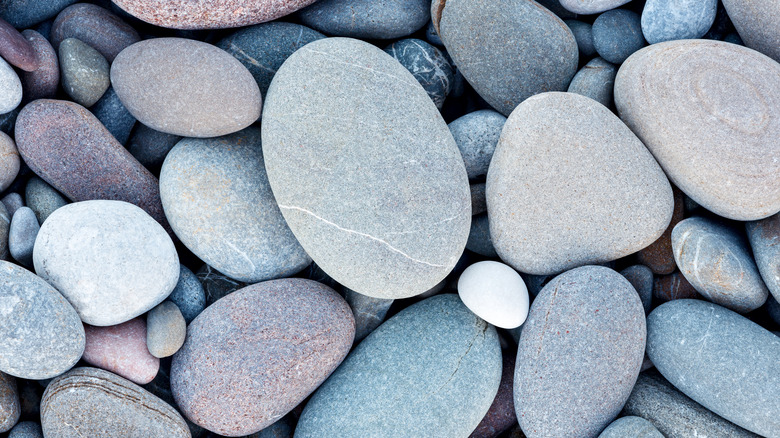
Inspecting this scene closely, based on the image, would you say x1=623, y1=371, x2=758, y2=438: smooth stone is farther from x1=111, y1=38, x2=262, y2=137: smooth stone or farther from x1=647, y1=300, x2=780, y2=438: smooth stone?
x1=111, y1=38, x2=262, y2=137: smooth stone

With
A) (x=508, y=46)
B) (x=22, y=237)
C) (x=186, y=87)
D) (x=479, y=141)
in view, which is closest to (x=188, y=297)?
(x=22, y=237)

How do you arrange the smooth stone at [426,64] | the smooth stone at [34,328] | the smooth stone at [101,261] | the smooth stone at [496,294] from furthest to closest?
the smooth stone at [426,64]
the smooth stone at [496,294]
the smooth stone at [101,261]
the smooth stone at [34,328]

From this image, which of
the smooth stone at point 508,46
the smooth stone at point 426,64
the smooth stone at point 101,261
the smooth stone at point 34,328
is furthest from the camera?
the smooth stone at point 426,64

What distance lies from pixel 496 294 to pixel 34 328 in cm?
143

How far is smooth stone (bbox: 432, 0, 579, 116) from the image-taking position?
204 centimetres

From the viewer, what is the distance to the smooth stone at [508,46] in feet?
6.69

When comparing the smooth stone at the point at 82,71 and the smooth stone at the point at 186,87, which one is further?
the smooth stone at the point at 82,71

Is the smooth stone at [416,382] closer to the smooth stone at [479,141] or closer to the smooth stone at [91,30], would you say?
the smooth stone at [479,141]

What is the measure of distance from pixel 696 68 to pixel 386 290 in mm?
1294

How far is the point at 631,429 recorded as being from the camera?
1799 millimetres

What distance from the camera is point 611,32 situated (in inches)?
83.3

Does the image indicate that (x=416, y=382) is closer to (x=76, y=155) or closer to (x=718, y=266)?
(x=718, y=266)

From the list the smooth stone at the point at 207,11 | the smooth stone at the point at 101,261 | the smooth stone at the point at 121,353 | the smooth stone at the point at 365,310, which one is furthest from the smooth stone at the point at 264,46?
the smooth stone at the point at 121,353

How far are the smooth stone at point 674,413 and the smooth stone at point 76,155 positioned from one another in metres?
1.86
